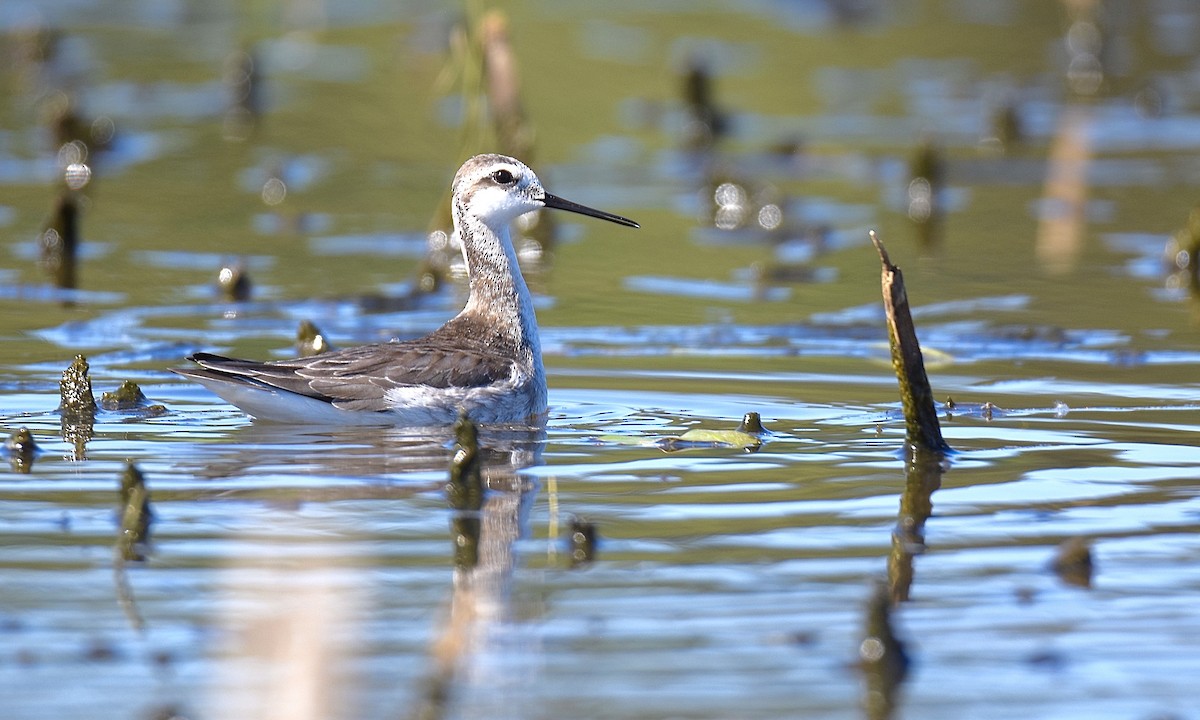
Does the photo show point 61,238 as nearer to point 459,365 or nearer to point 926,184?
point 459,365

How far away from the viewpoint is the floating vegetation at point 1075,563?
267 inches

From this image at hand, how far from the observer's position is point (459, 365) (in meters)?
9.96

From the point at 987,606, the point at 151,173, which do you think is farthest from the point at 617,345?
the point at 151,173

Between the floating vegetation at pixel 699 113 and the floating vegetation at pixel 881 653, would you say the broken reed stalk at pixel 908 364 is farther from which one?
the floating vegetation at pixel 699 113

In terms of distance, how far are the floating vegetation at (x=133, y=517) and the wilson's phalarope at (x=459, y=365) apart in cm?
206

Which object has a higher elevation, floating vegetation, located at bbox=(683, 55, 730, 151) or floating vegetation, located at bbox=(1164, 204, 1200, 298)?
floating vegetation, located at bbox=(683, 55, 730, 151)

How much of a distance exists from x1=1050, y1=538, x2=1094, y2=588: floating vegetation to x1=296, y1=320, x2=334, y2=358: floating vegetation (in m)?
5.13

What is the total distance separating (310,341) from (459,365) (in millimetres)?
1451

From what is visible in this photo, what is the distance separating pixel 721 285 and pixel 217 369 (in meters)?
5.59

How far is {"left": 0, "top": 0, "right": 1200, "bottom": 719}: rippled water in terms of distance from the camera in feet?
19.4

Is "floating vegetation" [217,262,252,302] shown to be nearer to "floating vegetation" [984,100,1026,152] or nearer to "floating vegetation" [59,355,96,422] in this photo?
"floating vegetation" [59,355,96,422]

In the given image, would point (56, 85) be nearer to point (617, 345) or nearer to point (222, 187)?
point (222, 187)

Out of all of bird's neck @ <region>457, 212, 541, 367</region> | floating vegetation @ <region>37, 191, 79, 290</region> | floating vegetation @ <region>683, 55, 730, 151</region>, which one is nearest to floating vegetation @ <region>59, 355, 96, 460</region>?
bird's neck @ <region>457, 212, 541, 367</region>

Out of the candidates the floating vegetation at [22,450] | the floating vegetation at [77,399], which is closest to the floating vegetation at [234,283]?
the floating vegetation at [77,399]
